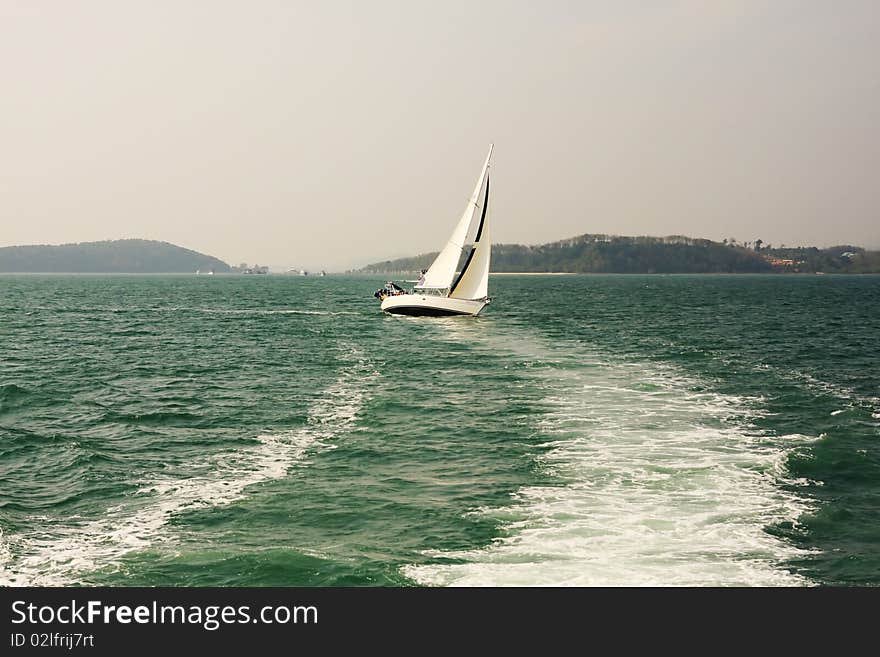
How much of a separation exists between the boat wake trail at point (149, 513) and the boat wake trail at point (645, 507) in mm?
6736

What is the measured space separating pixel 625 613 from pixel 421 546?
6249mm

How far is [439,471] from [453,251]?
62.8 metres

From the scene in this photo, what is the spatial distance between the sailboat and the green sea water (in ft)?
94.9

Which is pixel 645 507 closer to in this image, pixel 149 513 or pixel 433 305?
pixel 149 513

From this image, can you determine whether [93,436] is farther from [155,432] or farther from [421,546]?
[421,546]

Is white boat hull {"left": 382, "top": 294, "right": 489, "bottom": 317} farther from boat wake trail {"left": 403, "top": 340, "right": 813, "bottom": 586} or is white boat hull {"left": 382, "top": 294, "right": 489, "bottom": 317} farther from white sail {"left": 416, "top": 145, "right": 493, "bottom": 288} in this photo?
boat wake trail {"left": 403, "top": 340, "right": 813, "bottom": 586}

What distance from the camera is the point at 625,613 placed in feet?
33.9

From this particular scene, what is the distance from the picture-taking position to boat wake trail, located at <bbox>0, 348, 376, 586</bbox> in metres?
14.7

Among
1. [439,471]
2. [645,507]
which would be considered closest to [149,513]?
[439,471]

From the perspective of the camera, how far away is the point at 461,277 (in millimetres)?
79625

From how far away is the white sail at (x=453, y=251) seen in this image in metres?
82.6

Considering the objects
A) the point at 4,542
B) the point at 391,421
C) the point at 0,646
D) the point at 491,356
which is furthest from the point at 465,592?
the point at 491,356

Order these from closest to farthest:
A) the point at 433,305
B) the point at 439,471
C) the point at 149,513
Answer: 1. the point at 149,513
2. the point at 439,471
3. the point at 433,305

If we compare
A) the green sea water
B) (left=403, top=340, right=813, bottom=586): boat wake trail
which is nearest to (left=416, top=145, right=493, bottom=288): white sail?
the green sea water
